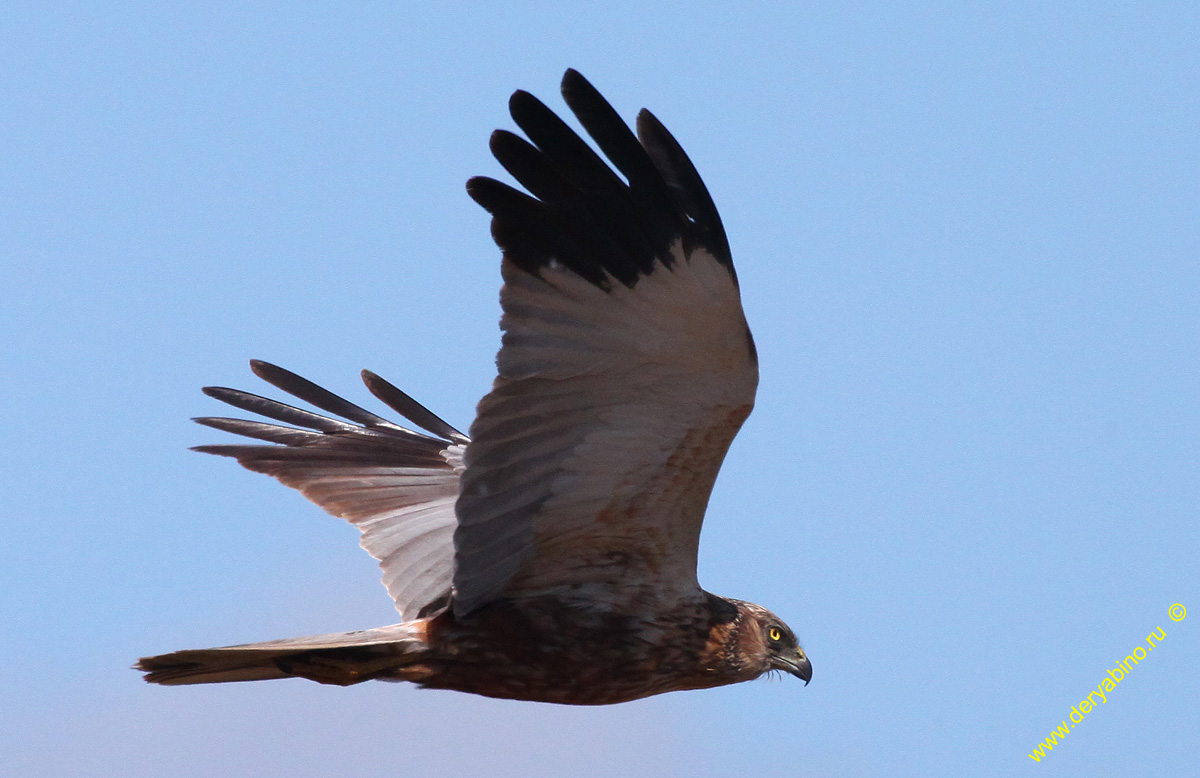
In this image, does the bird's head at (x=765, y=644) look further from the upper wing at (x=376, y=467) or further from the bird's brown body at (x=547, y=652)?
the upper wing at (x=376, y=467)

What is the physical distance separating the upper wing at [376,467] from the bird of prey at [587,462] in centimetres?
10

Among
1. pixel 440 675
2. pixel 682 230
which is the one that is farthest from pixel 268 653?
pixel 682 230

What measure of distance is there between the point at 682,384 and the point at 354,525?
9.53ft

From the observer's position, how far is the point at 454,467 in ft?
28.7

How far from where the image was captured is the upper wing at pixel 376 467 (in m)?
8.27

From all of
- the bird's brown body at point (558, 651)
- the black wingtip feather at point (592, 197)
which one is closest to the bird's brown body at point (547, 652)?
the bird's brown body at point (558, 651)

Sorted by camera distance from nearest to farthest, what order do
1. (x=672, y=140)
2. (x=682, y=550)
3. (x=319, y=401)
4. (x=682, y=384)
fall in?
(x=672, y=140) → (x=682, y=384) → (x=682, y=550) → (x=319, y=401)

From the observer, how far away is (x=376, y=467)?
344 inches

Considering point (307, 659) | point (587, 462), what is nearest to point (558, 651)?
point (587, 462)

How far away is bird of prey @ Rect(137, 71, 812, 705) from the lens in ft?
19.8

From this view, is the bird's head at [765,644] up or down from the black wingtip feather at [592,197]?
down

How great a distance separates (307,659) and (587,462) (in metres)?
1.62

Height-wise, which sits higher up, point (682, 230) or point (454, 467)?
point (682, 230)

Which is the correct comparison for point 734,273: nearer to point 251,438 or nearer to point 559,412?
point 559,412
